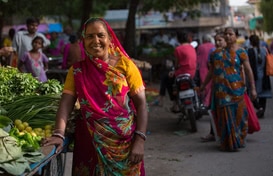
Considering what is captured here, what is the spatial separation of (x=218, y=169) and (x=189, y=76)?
3.49 meters


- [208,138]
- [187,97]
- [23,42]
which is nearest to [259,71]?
[187,97]

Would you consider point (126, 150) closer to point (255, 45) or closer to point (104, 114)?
point (104, 114)

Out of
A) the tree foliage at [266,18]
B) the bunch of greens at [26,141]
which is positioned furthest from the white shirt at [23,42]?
the tree foliage at [266,18]

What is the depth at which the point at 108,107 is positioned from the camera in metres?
4.29

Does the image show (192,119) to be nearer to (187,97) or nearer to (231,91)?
(187,97)

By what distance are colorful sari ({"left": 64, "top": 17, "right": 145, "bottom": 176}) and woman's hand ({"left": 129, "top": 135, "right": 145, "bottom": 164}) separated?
0.05 m

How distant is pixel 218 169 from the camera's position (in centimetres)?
766

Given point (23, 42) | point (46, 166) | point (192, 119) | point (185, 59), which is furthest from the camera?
point (23, 42)

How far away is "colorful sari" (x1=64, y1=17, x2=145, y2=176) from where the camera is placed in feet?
14.1

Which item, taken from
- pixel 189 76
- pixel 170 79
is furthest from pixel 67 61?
pixel 189 76

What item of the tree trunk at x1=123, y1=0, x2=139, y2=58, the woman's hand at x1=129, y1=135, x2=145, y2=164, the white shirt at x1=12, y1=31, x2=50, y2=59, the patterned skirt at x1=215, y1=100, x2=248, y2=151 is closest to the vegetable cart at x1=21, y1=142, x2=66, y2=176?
the woman's hand at x1=129, y1=135, x2=145, y2=164

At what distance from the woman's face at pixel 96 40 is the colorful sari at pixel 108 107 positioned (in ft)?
0.18

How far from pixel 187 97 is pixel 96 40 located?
653 cm

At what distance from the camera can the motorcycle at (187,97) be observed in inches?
420
